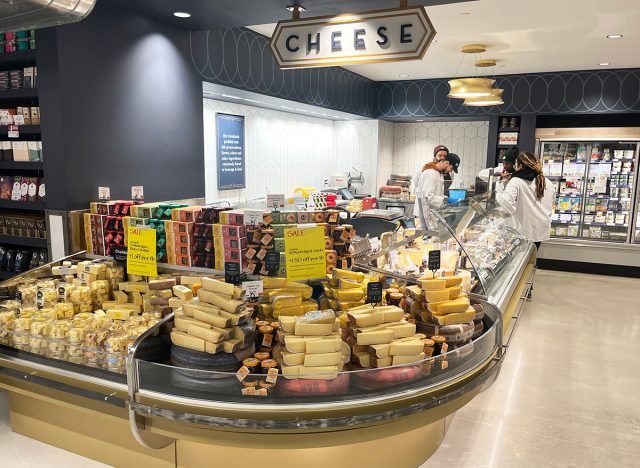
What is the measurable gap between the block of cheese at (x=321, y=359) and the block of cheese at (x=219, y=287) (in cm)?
53

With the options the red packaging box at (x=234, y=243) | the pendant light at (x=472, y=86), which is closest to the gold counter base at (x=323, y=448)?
the red packaging box at (x=234, y=243)

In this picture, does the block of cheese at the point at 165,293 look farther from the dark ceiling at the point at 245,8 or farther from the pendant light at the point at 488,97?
the pendant light at the point at 488,97

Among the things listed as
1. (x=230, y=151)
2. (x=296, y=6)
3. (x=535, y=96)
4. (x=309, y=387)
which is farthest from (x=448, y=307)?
(x=535, y=96)

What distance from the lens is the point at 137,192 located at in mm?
4305

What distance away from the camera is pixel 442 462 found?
3.02 metres

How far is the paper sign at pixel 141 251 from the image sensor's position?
3.14 metres

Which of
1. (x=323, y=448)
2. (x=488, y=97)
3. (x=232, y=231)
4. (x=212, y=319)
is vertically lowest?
(x=323, y=448)

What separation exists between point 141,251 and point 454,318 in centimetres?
196

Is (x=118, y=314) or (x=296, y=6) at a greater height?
(x=296, y=6)

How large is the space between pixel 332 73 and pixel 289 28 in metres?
4.76

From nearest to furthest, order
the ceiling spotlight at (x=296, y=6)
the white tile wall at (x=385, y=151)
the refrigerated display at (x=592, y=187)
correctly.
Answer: the ceiling spotlight at (x=296, y=6) → the refrigerated display at (x=592, y=187) → the white tile wall at (x=385, y=151)

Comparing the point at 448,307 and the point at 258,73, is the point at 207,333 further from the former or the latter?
the point at 258,73

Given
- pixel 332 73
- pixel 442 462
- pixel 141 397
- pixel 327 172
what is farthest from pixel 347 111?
pixel 141 397

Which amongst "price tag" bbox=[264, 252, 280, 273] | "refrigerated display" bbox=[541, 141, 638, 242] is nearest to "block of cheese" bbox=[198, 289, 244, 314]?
"price tag" bbox=[264, 252, 280, 273]
